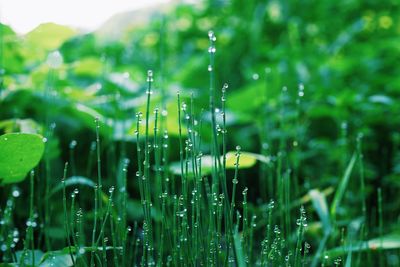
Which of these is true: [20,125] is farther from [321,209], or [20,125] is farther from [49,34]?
[321,209]

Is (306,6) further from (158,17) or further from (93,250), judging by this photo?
(93,250)

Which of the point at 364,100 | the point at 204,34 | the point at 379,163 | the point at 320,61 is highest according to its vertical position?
the point at 204,34

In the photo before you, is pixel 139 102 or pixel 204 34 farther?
pixel 204 34

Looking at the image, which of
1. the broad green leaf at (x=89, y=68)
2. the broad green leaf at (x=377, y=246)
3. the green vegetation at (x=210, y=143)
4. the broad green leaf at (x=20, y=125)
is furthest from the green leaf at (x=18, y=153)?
the broad green leaf at (x=89, y=68)

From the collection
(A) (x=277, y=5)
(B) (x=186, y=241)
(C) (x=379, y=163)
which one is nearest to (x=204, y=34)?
(A) (x=277, y=5)

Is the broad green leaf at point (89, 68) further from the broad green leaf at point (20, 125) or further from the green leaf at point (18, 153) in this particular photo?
the green leaf at point (18, 153)

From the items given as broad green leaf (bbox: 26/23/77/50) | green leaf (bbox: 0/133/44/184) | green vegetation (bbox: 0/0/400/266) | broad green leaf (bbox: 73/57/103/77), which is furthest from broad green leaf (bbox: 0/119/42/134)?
broad green leaf (bbox: 73/57/103/77)

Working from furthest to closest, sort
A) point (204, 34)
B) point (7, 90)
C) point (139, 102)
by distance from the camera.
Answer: point (204, 34) < point (139, 102) < point (7, 90)
